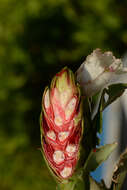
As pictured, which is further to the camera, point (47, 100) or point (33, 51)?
point (33, 51)

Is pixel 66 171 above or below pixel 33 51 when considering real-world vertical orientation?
below

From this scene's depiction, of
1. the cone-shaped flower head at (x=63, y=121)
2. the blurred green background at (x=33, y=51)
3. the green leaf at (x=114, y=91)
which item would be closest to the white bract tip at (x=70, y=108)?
the cone-shaped flower head at (x=63, y=121)

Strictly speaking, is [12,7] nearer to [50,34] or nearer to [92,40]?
[50,34]

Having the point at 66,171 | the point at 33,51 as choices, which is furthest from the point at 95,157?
the point at 33,51

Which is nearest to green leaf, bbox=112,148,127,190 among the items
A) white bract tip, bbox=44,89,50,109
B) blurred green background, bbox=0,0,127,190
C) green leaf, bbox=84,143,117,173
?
green leaf, bbox=84,143,117,173

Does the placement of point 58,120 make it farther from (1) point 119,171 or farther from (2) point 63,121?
(1) point 119,171

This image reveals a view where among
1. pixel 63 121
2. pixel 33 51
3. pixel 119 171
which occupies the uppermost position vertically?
pixel 33 51

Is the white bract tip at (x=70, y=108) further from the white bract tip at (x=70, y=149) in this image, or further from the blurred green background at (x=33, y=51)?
the blurred green background at (x=33, y=51)
